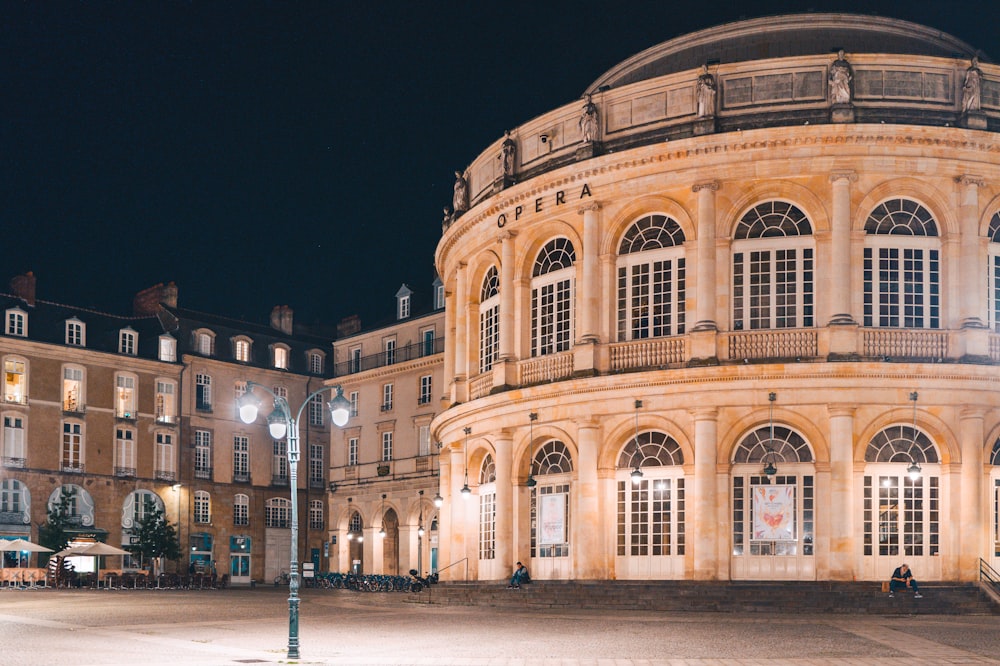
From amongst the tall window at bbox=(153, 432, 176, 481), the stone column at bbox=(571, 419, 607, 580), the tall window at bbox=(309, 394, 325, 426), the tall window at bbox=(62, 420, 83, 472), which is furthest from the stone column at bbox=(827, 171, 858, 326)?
the tall window at bbox=(309, 394, 325, 426)

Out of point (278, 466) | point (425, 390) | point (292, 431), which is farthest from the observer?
point (278, 466)

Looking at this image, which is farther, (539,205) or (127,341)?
(127,341)

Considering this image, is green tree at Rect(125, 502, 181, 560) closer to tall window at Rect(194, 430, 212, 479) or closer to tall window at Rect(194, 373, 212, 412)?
tall window at Rect(194, 430, 212, 479)

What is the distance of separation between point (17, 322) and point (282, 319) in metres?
19.7

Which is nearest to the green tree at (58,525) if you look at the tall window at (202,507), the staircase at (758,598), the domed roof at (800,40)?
the tall window at (202,507)

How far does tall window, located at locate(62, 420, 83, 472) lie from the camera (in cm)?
7038

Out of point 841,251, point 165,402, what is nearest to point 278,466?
point 165,402

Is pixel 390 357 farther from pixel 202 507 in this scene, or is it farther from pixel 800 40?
pixel 800 40

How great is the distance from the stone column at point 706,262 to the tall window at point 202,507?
47.8 metres

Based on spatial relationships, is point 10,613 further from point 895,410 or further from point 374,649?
point 895,410

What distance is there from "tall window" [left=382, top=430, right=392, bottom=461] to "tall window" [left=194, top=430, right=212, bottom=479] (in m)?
12.7

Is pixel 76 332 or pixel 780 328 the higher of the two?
pixel 76 332

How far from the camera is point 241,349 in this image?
79562 mm

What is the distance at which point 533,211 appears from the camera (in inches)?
1533
